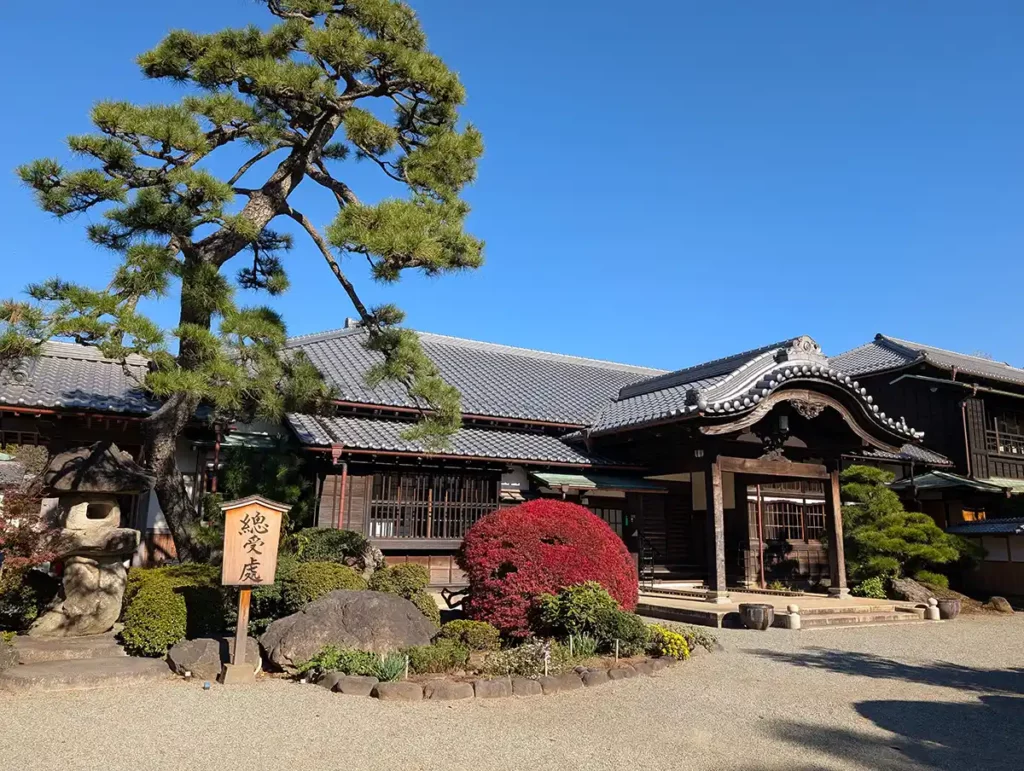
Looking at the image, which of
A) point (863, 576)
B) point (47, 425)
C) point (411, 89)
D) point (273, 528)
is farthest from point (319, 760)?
point (863, 576)

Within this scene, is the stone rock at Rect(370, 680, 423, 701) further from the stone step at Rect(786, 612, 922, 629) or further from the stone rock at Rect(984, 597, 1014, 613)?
the stone rock at Rect(984, 597, 1014, 613)

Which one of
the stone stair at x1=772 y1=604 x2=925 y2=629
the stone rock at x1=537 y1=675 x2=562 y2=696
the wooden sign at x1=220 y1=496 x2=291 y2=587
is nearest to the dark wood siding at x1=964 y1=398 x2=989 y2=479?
the stone stair at x1=772 y1=604 x2=925 y2=629

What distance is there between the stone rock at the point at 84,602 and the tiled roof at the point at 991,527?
58.5ft

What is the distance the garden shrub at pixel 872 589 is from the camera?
50.7 ft

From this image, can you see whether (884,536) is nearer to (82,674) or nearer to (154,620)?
(154,620)

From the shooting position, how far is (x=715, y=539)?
14062 millimetres

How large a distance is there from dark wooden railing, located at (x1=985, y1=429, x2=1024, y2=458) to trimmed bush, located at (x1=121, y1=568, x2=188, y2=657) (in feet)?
73.6

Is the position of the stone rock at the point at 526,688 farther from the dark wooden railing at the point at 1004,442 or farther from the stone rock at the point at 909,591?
the dark wooden railing at the point at 1004,442

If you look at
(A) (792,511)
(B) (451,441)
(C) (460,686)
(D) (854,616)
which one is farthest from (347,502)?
(A) (792,511)

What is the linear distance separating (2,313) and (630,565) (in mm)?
8014

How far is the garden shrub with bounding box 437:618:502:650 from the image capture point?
8398 millimetres

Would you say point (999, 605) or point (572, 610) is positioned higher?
point (572, 610)

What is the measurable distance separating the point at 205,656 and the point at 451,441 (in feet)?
25.3

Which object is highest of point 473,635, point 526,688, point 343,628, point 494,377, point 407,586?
point 494,377
